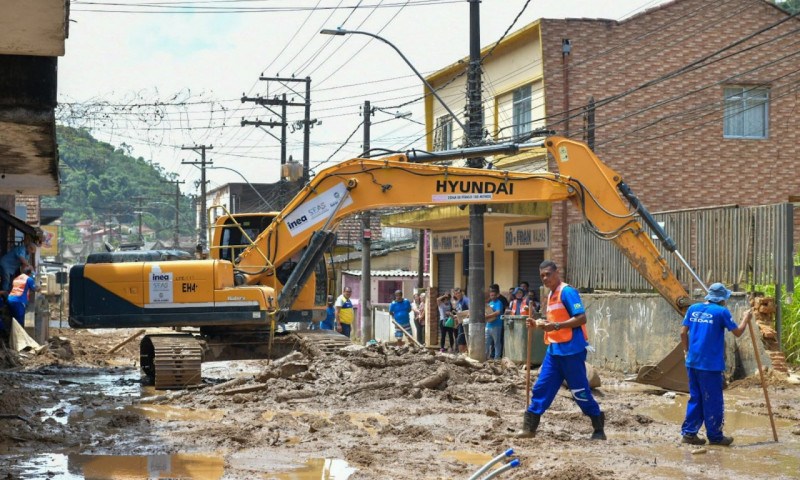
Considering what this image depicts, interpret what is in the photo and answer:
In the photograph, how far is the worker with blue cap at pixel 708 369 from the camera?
1062cm

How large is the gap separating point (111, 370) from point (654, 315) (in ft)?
33.9

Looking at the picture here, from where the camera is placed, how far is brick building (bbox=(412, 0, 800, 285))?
26.2 m

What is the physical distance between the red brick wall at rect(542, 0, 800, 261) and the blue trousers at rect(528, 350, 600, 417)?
15.8 meters

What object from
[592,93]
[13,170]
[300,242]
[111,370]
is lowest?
[111,370]

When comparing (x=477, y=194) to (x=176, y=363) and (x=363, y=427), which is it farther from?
(x=176, y=363)

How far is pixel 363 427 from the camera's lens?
11938 mm

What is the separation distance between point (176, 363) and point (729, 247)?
9.38 meters

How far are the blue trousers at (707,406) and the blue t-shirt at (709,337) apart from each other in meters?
0.09

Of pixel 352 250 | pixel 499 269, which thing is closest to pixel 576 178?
pixel 499 269

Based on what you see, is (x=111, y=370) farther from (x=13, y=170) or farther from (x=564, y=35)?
(x=564, y=35)

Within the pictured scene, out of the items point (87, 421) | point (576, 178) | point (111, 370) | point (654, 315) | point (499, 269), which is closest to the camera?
point (87, 421)

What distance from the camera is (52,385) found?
16.7 m

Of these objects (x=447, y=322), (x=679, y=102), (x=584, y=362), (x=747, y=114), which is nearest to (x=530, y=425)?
(x=584, y=362)

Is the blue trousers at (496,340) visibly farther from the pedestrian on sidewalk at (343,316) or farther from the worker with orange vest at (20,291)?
the worker with orange vest at (20,291)
